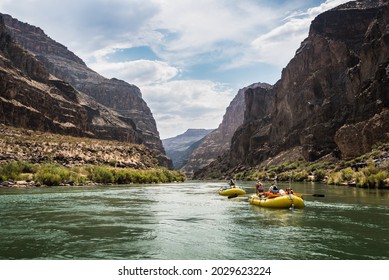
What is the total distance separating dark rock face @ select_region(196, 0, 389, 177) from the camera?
95438 mm

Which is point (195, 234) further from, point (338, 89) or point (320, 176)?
point (338, 89)

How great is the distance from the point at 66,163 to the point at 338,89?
113m

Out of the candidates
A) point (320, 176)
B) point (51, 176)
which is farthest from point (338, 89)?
point (51, 176)

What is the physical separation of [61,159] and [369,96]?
255ft

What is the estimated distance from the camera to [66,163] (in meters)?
86.9

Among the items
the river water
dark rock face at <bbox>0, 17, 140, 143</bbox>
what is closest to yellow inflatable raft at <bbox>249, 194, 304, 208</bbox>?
the river water

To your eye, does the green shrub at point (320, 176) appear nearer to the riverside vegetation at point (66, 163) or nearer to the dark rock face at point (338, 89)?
the dark rock face at point (338, 89)

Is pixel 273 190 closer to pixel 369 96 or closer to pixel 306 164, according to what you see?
pixel 369 96

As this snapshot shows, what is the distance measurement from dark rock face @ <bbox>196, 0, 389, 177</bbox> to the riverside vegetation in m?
52.8

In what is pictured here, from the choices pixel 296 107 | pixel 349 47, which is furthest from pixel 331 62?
pixel 296 107

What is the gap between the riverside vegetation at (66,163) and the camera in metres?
63.8

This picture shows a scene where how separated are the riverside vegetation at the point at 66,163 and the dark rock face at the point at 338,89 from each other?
2078 inches

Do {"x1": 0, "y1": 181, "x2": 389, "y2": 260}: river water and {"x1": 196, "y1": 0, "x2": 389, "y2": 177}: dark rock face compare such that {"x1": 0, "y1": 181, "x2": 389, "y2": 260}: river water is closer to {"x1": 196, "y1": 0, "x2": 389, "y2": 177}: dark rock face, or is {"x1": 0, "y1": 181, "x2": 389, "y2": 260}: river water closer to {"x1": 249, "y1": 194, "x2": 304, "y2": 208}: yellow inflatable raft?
{"x1": 249, "y1": 194, "x2": 304, "y2": 208}: yellow inflatable raft

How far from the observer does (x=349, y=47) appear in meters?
160
